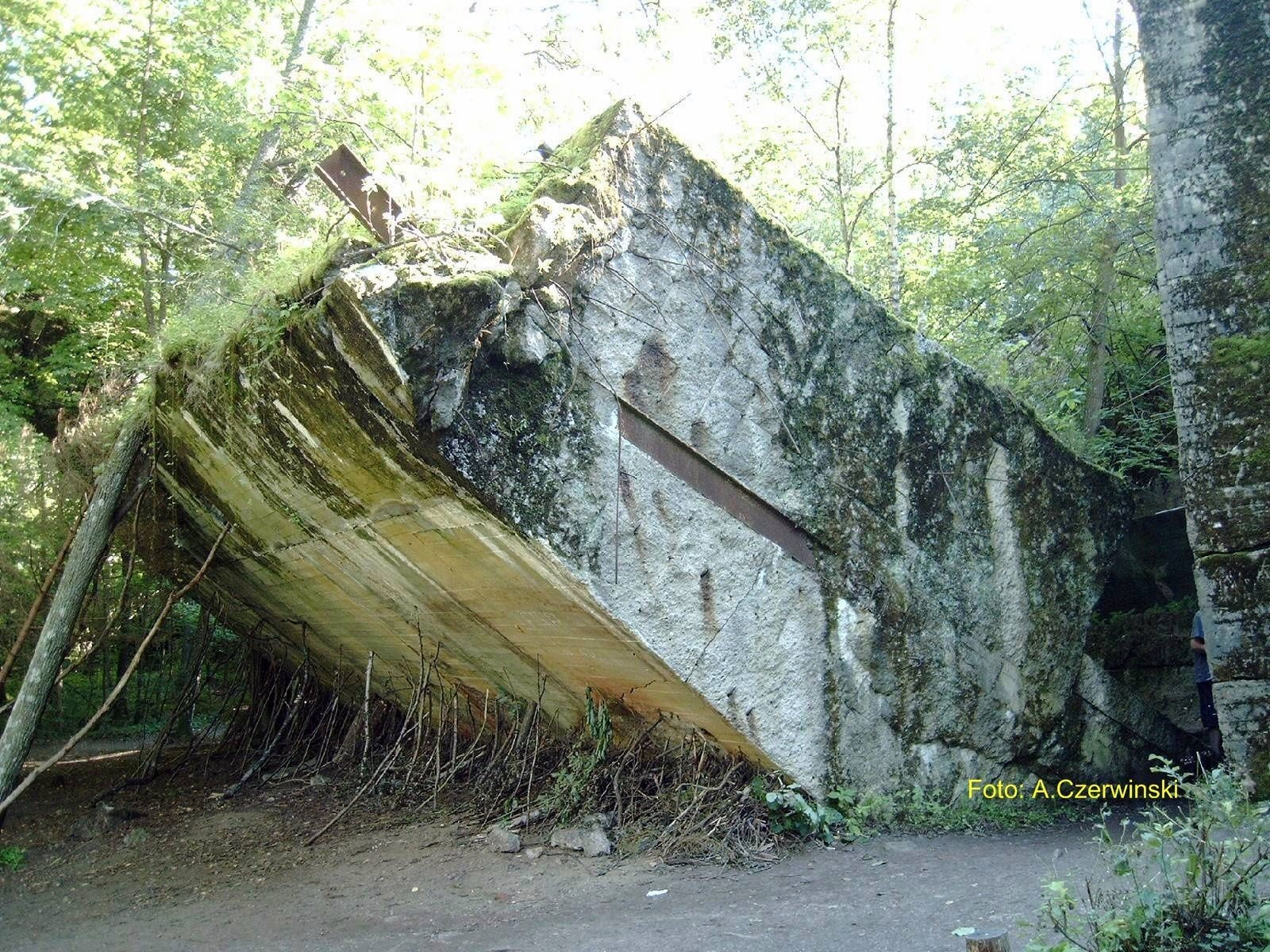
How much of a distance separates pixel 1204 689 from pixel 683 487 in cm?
366

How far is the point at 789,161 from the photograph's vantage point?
43.3 ft

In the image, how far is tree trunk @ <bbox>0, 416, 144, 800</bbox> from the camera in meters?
6.40

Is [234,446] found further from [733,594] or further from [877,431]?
[877,431]

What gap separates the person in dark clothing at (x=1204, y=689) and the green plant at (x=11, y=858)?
7.44m

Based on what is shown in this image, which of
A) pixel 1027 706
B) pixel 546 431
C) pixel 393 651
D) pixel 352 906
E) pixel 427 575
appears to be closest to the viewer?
pixel 546 431

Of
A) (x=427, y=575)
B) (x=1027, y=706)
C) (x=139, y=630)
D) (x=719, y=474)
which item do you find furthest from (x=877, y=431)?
(x=139, y=630)

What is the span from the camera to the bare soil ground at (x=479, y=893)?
13.9 feet

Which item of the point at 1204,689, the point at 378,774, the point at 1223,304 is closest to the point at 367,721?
the point at 378,774

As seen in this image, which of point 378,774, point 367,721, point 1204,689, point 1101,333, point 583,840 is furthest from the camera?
point 1101,333

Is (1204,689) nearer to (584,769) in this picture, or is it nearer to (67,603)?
(584,769)

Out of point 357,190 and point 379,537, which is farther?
point 379,537

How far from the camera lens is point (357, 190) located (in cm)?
466

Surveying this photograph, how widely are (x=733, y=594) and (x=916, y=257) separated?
9.38 m

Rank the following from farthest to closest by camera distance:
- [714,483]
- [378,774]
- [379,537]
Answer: [378,774], [379,537], [714,483]
